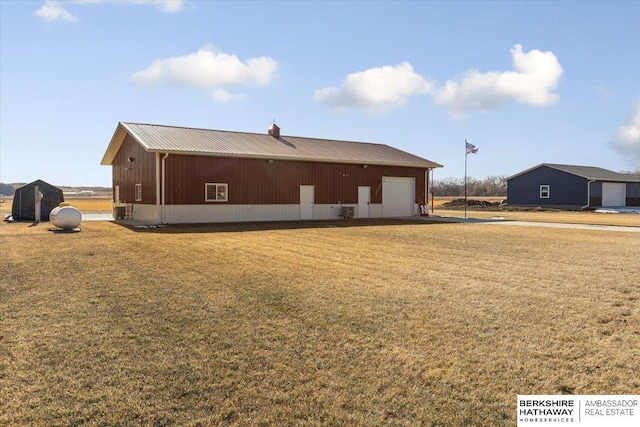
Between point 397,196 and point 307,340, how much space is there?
25.4 metres

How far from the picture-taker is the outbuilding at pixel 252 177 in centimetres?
2241

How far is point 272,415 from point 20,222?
25.0 meters

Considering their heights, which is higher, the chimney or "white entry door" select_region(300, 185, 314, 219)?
the chimney

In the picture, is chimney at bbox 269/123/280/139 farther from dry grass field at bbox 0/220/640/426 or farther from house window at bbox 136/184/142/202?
dry grass field at bbox 0/220/640/426

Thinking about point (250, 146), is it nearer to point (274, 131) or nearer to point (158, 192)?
point (274, 131)

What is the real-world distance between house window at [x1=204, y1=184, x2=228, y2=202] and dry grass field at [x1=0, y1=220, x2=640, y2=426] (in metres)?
12.6

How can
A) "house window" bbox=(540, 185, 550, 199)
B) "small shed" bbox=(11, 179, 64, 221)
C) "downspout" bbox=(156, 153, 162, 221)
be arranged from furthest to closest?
"house window" bbox=(540, 185, 550, 199) < "small shed" bbox=(11, 179, 64, 221) < "downspout" bbox=(156, 153, 162, 221)

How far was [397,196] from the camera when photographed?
2998 cm

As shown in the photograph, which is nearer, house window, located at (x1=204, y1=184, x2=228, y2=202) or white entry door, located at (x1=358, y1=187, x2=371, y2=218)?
house window, located at (x1=204, y1=184, x2=228, y2=202)

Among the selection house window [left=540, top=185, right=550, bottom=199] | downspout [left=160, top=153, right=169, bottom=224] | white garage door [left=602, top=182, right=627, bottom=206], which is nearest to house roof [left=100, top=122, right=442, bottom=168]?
downspout [left=160, top=153, right=169, bottom=224]

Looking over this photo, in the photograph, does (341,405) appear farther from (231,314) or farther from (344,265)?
(344,265)

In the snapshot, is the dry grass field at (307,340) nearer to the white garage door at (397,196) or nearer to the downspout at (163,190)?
the downspout at (163,190)

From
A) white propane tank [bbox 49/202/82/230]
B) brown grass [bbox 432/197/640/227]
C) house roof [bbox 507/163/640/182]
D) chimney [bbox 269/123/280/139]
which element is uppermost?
chimney [bbox 269/123/280/139]

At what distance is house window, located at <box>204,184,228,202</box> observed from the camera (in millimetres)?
23109
